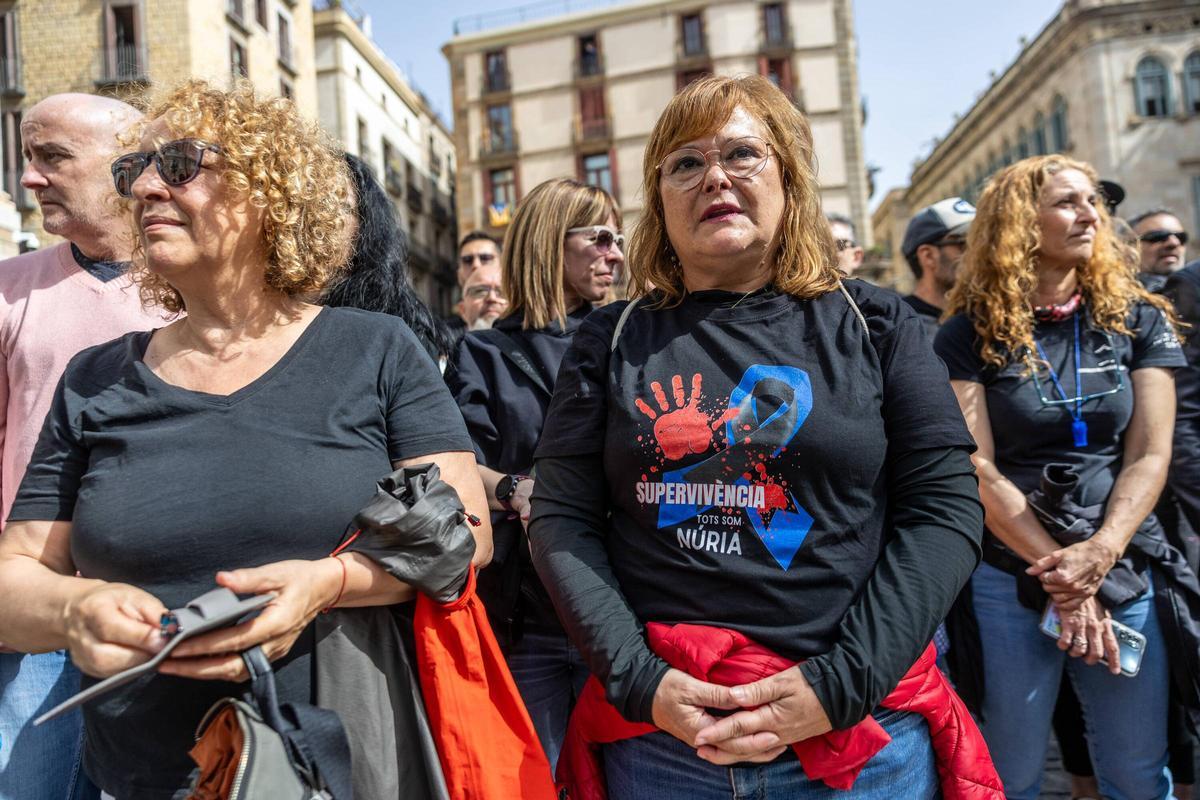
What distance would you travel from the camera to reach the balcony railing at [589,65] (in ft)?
98.4

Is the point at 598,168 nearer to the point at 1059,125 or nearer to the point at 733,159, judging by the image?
the point at 1059,125

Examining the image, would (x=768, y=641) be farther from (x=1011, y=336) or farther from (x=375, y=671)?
(x=1011, y=336)

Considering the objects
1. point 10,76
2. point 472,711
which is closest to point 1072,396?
point 472,711

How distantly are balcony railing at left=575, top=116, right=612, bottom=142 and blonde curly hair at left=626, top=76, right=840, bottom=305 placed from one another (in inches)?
1146

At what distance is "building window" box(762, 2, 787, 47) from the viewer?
93.8 feet

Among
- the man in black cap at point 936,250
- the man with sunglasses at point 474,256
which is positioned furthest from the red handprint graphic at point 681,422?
the man with sunglasses at point 474,256

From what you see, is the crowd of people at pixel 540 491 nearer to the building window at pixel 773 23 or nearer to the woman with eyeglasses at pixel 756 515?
the woman with eyeglasses at pixel 756 515

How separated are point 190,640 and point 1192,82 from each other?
3160cm

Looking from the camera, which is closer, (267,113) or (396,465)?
(396,465)

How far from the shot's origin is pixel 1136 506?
104 inches

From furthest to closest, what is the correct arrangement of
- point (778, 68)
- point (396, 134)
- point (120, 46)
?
point (396, 134) < point (778, 68) < point (120, 46)

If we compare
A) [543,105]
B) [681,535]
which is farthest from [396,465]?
[543,105]

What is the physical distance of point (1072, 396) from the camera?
9.01 feet

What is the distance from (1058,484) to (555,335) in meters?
1.65
